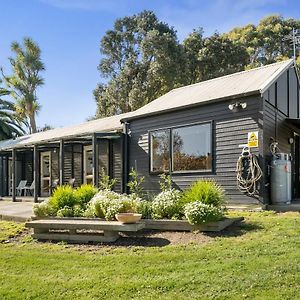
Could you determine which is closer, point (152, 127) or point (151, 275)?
point (151, 275)

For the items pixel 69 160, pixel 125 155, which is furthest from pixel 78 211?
pixel 69 160

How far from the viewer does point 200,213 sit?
6.04 meters

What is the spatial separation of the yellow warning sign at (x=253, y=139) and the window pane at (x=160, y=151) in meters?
2.62

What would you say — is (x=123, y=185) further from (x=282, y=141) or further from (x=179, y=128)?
(x=282, y=141)

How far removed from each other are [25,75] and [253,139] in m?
27.4

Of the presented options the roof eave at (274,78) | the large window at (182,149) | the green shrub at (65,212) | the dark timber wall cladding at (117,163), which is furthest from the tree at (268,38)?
the green shrub at (65,212)

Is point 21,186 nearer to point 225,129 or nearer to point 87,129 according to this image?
point 87,129

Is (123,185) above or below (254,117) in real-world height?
below

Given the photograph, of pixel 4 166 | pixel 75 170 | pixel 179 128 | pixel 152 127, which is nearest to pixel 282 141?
pixel 179 128

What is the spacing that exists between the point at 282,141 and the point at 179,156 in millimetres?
2674

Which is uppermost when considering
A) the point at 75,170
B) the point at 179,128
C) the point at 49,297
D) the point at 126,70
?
the point at 126,70

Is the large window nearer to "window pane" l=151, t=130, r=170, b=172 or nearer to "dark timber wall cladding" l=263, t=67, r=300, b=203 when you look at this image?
"window pane" l=151, t=130, r=170, b=172

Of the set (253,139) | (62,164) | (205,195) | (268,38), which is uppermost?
(268,38)

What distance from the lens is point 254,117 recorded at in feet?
28.5
